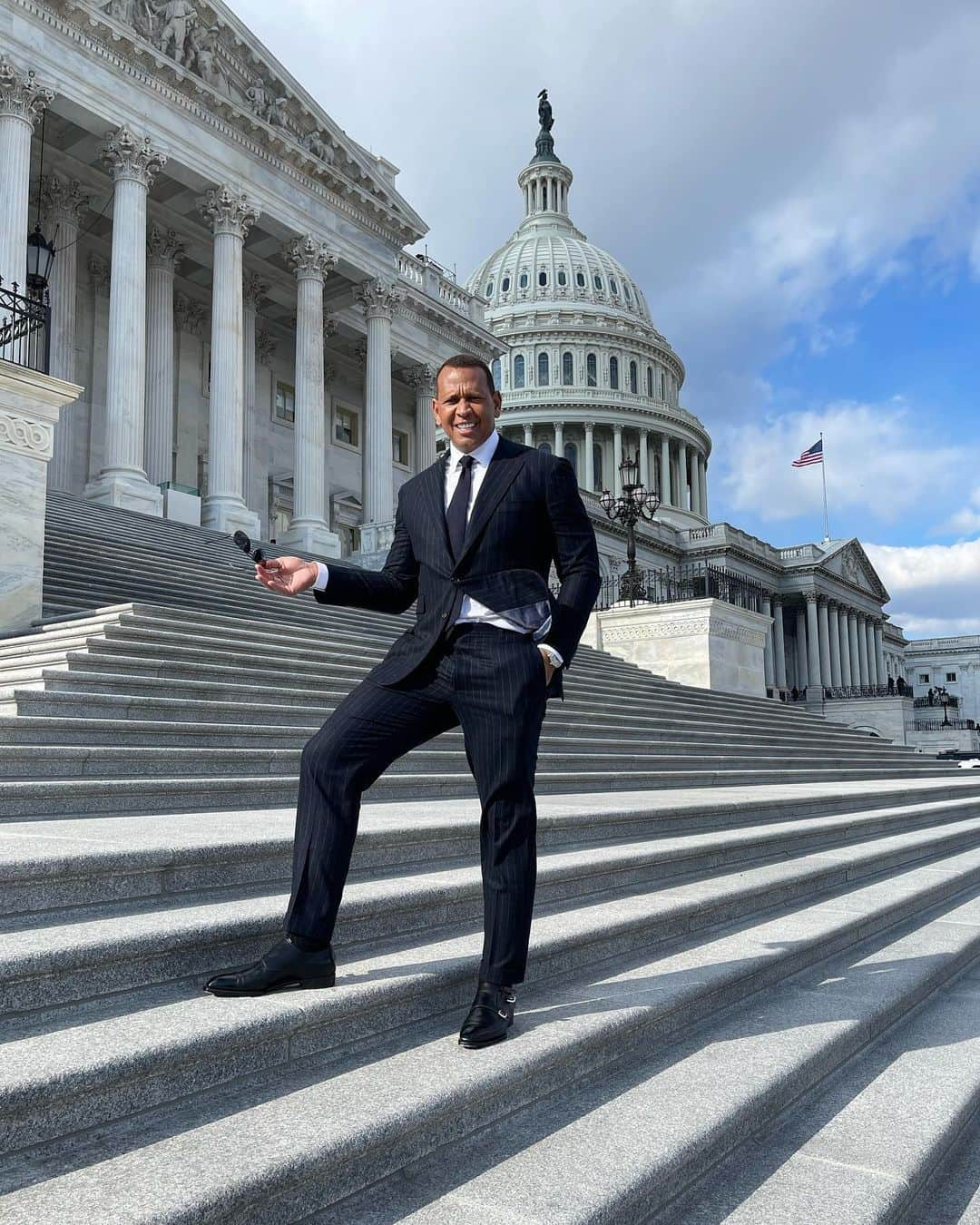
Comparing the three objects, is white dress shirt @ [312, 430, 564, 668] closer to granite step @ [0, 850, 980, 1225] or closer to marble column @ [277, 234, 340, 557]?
granite step @ [0, 850, 980, 1225]

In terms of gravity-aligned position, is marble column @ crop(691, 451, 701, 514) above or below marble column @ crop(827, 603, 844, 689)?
above

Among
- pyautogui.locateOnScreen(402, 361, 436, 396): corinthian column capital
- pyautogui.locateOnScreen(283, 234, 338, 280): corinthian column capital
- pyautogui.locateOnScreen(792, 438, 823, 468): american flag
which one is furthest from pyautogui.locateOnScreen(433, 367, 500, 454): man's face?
pyautogui.locateOnScreen(792, 438, 823, 468): american flag

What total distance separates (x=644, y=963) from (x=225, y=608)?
29.2 feet

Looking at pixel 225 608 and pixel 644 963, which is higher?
pixel 225 608

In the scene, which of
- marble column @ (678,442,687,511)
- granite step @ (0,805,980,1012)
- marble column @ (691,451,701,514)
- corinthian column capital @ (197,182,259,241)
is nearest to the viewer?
granite step @ (0,805,980,1012)

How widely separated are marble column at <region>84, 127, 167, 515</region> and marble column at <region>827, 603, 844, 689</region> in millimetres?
60339

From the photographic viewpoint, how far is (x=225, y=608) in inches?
473

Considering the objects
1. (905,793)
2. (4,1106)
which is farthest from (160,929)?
(905,793)

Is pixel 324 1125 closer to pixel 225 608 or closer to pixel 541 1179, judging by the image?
pixel 541 1179

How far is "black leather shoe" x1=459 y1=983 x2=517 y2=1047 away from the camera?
9.30 feet

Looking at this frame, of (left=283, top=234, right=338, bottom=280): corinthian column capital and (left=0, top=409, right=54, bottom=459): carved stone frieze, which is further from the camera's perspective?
(left=283, top=234, right=338, bottom=280): corinthian column capital

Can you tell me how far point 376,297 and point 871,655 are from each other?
206ft

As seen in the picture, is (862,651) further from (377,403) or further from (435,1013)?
(435,1013)

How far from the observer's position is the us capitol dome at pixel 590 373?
281ft
